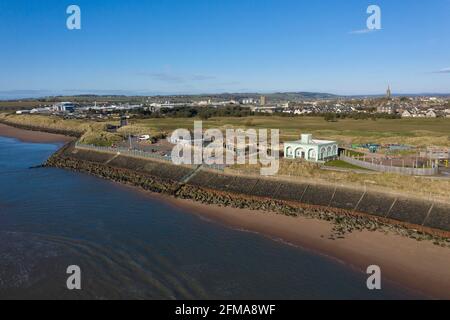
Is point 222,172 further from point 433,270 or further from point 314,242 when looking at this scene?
point 433,270

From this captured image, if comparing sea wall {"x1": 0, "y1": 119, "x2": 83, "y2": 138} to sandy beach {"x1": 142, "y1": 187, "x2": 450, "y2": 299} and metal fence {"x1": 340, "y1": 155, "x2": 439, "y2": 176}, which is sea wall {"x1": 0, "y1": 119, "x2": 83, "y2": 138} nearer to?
sandy beach {"x1": 142, "y1": 187, "x2": 450, "y2": 299}

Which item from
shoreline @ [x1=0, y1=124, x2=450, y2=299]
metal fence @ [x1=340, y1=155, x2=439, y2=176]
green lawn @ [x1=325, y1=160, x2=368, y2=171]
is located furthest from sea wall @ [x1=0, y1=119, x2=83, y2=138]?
metal fence @ [x1=340, y1=155, x2=439, y2=176]

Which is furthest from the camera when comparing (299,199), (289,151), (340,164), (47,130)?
(47,130)

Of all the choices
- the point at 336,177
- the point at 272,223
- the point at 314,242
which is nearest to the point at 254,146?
the point at 336,177

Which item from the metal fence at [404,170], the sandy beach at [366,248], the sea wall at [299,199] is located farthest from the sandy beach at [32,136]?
the metal fence at [404,170]

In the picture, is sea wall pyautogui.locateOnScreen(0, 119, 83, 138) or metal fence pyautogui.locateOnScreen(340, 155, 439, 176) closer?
metal fence pyautogui.locateOnScreen(340, 155, 439, 176)

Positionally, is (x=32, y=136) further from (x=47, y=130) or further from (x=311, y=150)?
(x=311, y=150)

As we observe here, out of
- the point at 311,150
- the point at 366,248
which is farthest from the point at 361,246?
the point at 311,150
